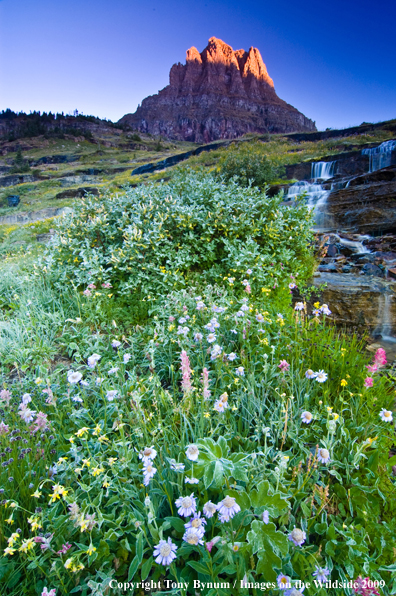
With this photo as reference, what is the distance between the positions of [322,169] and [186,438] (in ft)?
49.1

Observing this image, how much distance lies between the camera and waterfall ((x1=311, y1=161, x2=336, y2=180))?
511 inches

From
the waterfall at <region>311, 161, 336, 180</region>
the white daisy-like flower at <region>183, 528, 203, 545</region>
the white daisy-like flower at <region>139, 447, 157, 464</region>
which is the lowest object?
the white daisy-like flower at <region>183, 528, 203, 545</region>

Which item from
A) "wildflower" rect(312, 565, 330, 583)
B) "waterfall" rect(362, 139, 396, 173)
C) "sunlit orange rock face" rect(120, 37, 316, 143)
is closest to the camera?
"wildflower" rect(312, 565, 330, 583)

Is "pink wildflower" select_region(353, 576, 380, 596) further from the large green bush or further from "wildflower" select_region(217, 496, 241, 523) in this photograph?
the large green bush

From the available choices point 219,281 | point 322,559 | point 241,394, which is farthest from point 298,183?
point 322,559

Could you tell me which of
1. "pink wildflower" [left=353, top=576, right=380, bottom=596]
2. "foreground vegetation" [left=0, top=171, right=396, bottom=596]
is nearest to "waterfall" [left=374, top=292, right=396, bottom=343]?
"foreground vegetation" [left=0, top=171, right=396, bottom=596]

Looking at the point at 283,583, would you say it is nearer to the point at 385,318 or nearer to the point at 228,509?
the point at 228,509

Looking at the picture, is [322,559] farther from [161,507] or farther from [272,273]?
[272,273]

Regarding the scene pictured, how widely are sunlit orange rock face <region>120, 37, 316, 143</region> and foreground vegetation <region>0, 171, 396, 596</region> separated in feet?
352

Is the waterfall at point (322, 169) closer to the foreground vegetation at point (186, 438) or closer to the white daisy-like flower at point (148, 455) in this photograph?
the foreground vegetation at point (186, 438)

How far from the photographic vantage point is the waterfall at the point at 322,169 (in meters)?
13.0

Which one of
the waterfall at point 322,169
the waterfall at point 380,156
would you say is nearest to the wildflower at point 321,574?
the waterfall at point 322,169

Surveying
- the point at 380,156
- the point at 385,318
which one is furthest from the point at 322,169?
the point at 385,318

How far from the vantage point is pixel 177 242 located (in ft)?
12.8
